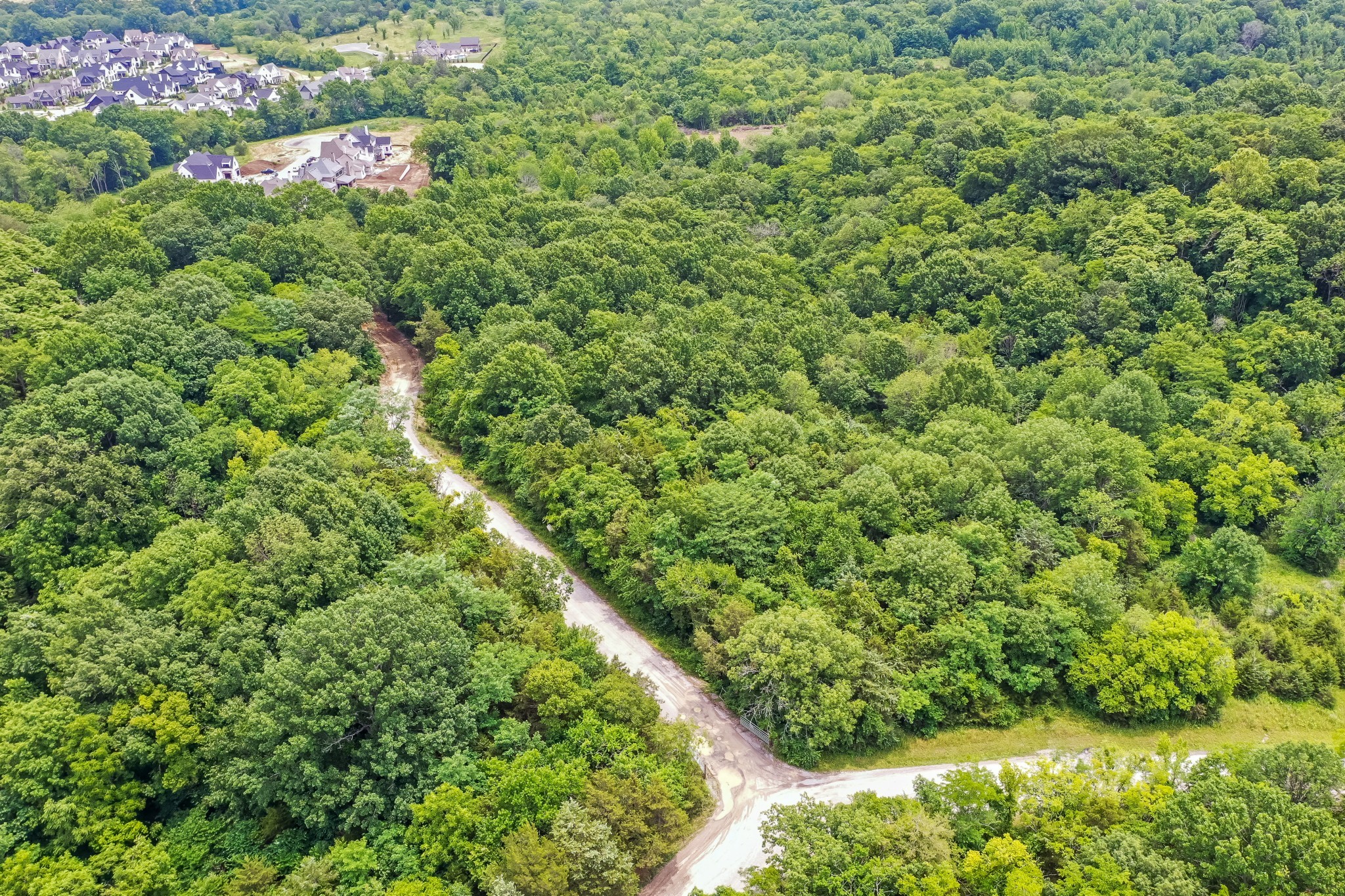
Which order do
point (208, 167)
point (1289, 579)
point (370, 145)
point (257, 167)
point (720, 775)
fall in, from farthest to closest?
1. point (370, 145)
2. point (257, 167)
3. point (208, 167)
4. point (1289, 579)
5. point (720, 775)

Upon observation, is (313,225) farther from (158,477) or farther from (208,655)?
(208,655)

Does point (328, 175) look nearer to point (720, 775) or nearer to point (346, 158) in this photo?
point (346, 158)

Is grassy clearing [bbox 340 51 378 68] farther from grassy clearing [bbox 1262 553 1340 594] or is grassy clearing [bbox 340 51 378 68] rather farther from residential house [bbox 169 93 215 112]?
grassy clearing [bbox 1262 553 1340 594]

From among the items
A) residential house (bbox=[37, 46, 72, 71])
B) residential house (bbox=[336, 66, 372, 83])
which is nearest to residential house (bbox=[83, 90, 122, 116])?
residential house (bbox=[37, 46, 72, 71])

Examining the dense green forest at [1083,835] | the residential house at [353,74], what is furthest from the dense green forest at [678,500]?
the residential house at [353,74]

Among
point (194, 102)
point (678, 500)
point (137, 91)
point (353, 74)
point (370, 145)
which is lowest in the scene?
point (137, 91)

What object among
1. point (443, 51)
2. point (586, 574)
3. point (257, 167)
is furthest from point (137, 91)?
point (586, 574)
